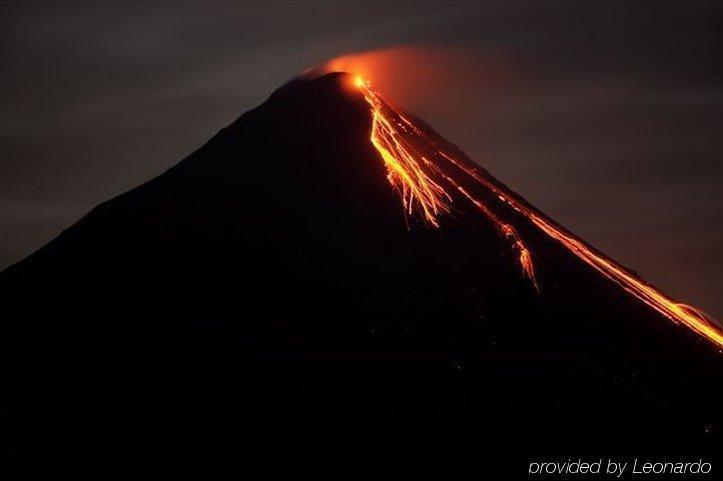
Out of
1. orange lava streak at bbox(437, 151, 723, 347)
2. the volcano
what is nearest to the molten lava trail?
orange lava streak at bbox(437, 151, 723, 347)

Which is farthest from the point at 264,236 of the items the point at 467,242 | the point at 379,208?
the point at 467,242

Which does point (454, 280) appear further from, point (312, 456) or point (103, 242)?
point (103, 242)

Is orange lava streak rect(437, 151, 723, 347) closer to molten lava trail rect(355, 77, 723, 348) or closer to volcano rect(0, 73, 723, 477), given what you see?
molten lava trail rect(355, 77, 723, 348)

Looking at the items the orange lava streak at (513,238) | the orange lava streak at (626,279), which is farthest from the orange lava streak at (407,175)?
the orange lava streak at (626,279)

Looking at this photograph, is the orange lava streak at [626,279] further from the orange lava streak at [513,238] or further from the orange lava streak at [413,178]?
the orange lava streak at [413,178]

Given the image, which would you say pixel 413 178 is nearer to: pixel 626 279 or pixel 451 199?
pixel 451 199
